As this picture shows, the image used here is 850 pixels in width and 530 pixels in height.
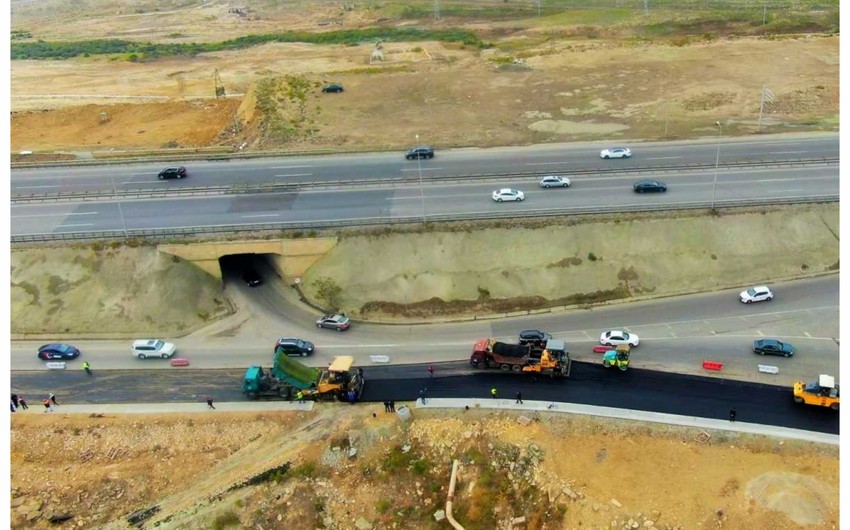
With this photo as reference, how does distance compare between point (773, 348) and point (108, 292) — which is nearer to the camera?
point (773, 348)

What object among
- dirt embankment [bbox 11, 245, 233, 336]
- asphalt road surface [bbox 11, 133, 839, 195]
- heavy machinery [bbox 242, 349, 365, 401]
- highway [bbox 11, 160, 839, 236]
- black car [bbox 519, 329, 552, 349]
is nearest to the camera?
heavy machinery [bbox 242, 349, 365, 401]

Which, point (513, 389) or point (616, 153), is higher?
point (616, 153)

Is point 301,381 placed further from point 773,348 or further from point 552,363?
point 773,348

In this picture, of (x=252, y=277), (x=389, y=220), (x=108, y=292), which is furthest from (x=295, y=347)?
(x=108, y=292)

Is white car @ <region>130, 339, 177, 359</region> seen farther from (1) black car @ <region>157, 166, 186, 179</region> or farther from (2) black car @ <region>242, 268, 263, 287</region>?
(1) black car @ <region>157, 166, 186, 179</region>

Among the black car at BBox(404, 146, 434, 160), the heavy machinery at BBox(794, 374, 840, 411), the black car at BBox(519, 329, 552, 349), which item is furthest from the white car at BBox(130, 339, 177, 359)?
the heavy machinery at BBox(794, 374, 840, 411)

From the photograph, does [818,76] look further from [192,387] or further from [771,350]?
[192,387]
